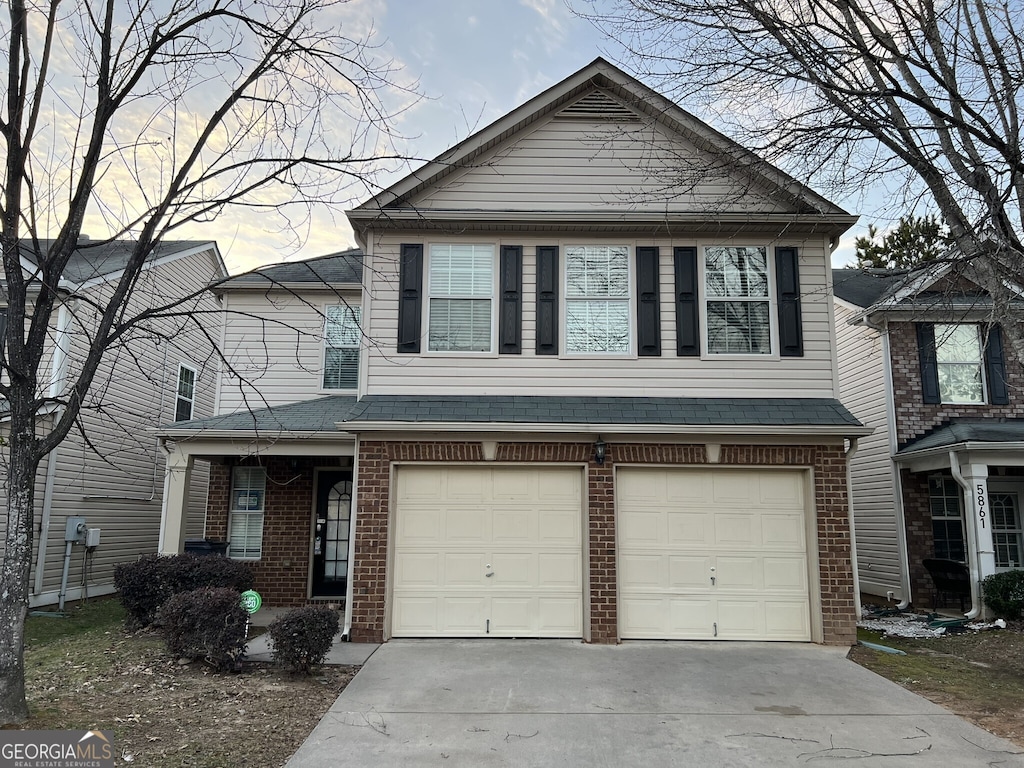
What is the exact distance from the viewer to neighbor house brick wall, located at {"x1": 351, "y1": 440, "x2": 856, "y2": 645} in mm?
8891

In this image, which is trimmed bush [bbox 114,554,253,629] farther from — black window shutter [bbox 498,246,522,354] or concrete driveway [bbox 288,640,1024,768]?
black window shutter [bbox 498,246,522,354]

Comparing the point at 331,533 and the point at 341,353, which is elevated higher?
the point at 341,353

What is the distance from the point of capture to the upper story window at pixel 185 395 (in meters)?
16.1

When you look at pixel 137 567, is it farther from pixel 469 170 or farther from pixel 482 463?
pixel 469 170

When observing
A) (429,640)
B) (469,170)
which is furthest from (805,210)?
(429,640)

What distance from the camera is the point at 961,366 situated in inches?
534

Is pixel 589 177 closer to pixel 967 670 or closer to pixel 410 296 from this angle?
pixel 410 296

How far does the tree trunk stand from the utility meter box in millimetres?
7697

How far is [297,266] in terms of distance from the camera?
14391 mm

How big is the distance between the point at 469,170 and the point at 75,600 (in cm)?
1047

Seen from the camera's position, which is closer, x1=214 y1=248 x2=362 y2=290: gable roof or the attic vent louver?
the attic vent louver

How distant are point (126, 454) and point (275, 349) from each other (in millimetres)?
4477

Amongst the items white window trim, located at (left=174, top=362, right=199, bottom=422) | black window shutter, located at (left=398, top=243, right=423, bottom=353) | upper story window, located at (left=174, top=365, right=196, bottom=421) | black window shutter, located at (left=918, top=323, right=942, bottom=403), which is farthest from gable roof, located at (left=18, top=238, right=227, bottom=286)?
black window shutter, located at (left=918, top=323, right=942, bottom=403)

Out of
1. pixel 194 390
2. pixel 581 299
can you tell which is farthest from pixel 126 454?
pixel 581 299
